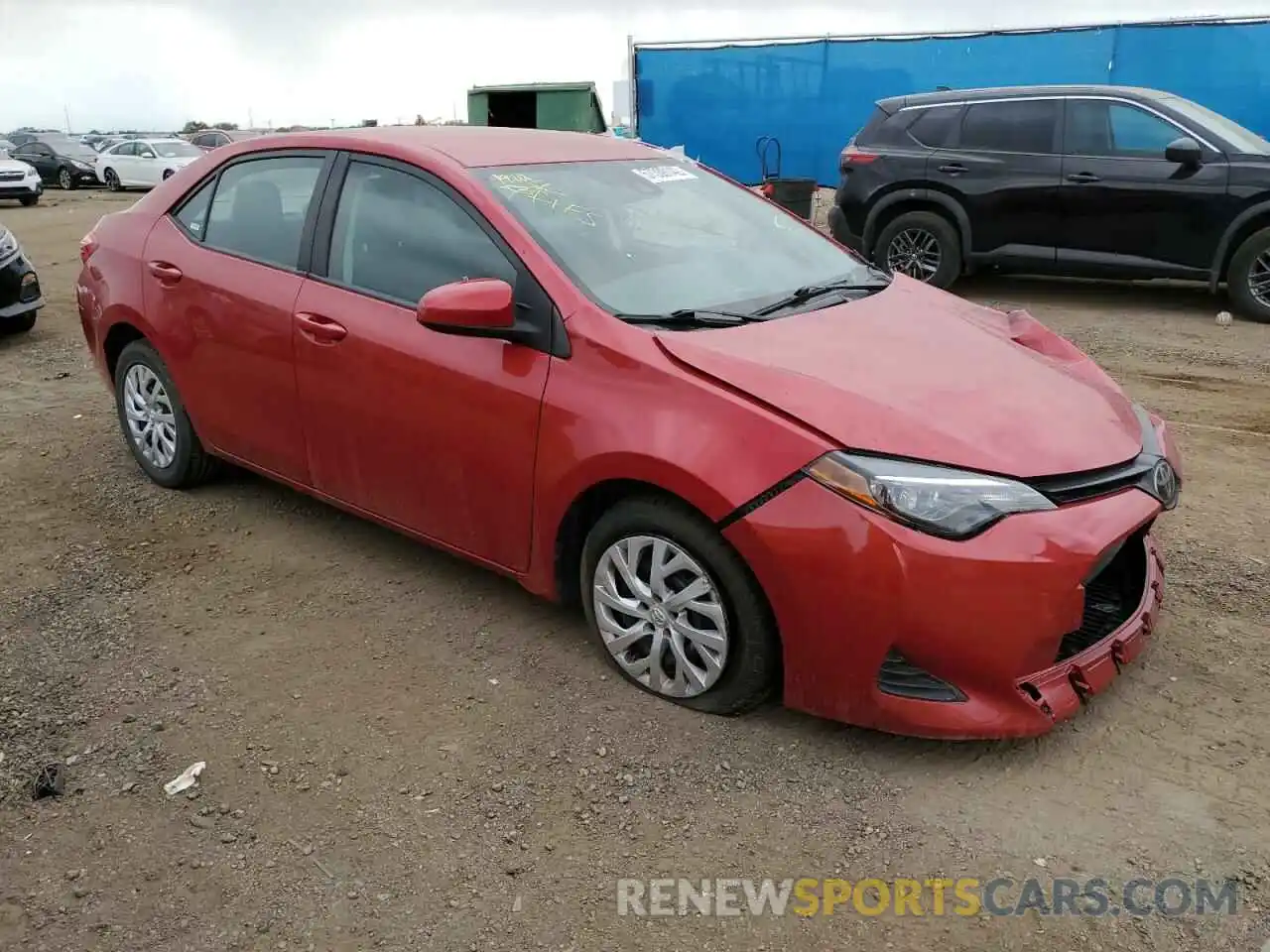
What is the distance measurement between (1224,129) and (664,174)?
657 cm

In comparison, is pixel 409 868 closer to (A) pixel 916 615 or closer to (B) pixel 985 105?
(A) pixel 916 615

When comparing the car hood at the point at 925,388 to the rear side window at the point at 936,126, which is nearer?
the car hood at the point at 925,388

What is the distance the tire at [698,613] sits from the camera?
285 centimetres

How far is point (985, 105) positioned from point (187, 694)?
829 cm

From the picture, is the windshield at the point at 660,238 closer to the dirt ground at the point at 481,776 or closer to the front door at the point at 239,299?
the front door at the point at 239,299

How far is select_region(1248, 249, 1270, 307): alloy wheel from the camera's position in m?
8.08

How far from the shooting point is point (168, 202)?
15.1 feet

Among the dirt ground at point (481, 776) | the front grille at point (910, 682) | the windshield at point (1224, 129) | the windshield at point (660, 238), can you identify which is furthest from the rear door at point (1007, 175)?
the front grille at point (910, 682)

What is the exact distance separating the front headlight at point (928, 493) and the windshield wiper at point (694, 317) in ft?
2.34

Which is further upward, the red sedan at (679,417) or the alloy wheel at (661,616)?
the red sedan at (679,417)

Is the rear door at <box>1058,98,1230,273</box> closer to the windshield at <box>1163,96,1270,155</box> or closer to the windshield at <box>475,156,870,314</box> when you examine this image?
the windshield at <box>1163,96,1270,155</box>

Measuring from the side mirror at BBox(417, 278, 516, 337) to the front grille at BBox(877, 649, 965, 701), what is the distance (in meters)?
1.48

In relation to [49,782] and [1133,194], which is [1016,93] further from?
[49,782]

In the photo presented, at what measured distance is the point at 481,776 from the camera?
2.88m
